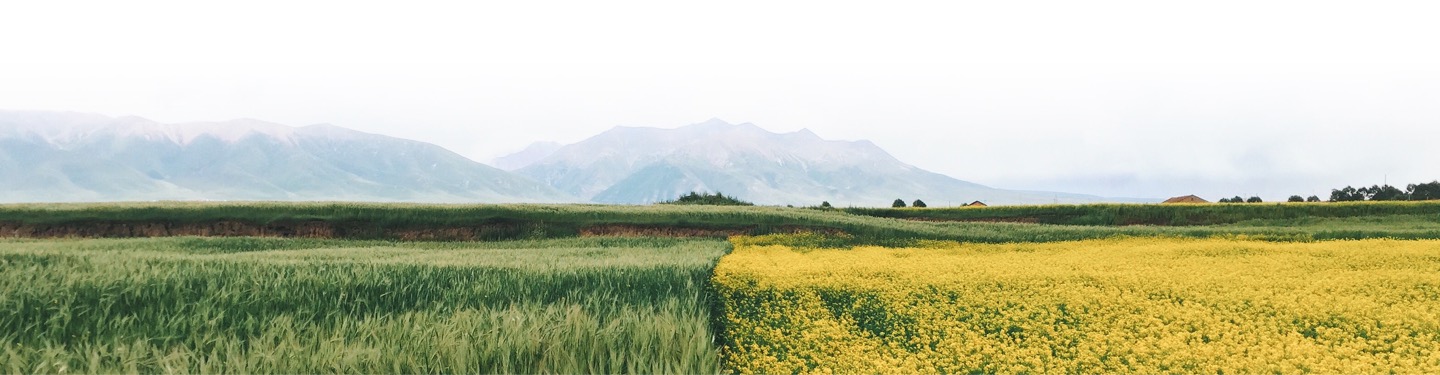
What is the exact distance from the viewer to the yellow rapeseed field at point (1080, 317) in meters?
6.77

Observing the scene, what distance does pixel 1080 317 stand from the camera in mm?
8492

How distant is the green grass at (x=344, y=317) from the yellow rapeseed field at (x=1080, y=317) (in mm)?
1271

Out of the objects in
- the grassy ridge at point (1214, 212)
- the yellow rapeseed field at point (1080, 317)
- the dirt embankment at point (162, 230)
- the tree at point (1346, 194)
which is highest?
the tree at point (1346, 194)

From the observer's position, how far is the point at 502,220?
93.2ft

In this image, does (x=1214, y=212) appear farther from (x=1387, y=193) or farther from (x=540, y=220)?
(x=540, y=220)

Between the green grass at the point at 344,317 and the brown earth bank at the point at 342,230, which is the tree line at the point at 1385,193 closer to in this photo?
the brown earth bank at the point at 342,230

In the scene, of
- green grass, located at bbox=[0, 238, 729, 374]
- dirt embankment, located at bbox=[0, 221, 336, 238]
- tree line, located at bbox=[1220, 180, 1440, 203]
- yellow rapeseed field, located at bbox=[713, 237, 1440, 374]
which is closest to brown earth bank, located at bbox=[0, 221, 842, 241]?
dirt embankment, located at bbox=[0, 221, 336, 238]

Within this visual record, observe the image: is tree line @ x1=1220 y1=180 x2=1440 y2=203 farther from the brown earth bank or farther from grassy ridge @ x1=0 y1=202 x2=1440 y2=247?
the brown earth bank

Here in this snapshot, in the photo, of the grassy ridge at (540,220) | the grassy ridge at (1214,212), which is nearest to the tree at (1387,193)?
the grassy ridge at (1214,212)

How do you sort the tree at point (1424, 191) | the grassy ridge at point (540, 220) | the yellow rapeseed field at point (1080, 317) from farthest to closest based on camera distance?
1. the tree at point (1424, 191)
2. the grassy ridge at point (540, 220)
3. the yellow rapeseed field at point (1080, 317)

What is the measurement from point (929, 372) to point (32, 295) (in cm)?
931

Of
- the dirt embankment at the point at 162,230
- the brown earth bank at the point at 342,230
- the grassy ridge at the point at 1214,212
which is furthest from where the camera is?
the grassy ridge at the point at 1214,212

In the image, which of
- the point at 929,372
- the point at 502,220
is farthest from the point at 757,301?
the point at 502,220

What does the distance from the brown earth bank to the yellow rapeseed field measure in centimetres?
1421
